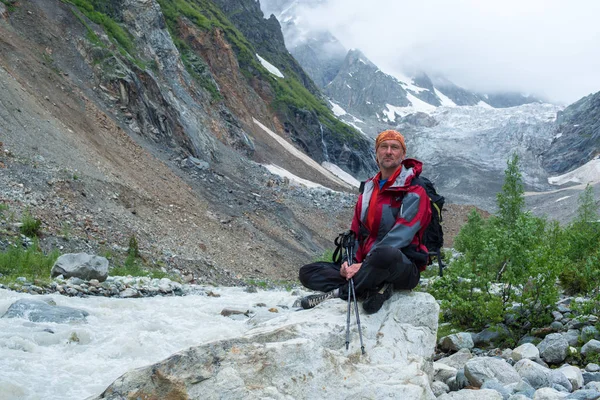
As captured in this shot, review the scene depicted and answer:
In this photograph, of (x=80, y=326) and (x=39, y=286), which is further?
(x=39, y=286)

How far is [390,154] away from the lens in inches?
205

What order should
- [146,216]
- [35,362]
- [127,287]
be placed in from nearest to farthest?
[35,362] < [127,287] < [146,216]

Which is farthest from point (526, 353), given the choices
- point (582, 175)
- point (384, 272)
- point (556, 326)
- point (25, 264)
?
point (582, 175)

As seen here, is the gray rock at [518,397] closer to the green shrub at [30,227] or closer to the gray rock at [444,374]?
the gray rock at [444,374]

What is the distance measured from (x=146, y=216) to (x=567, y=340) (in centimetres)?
1496

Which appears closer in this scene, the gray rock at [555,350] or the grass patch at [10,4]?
the gray rock at [555,350]

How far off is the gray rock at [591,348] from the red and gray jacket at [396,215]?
8.76 ft

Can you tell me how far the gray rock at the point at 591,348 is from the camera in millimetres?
5961

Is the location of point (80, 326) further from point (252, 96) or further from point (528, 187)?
point (528, 187)

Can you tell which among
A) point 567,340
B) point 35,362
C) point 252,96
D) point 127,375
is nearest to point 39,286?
point 35,362

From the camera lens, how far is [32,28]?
26859 mm

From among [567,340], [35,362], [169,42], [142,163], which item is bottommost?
[35,362]

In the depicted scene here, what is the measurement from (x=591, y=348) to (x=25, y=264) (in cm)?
1007

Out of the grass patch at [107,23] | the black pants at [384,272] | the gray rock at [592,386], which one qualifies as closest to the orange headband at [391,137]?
the black pants at [384,272]
